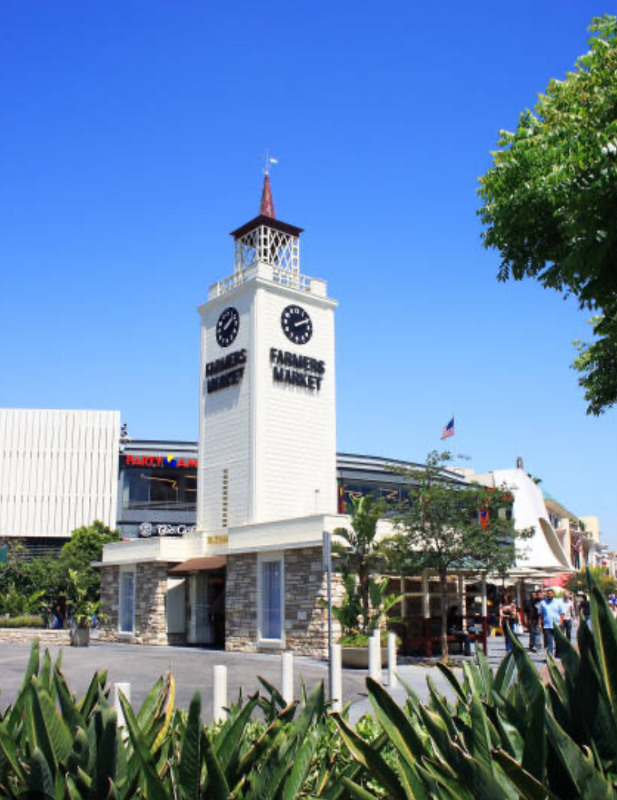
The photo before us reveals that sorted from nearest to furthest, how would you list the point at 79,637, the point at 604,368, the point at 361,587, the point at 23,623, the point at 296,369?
the point at 604,368, the point at 361,587, the point at 79,637, the point at 296,369, the point at 23,623

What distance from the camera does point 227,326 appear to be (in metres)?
28.8

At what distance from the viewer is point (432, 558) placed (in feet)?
62.4

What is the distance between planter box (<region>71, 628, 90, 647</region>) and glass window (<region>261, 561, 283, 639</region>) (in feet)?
21.9

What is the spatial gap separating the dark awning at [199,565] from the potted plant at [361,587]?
6.05m

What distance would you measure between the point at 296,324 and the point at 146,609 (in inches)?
433

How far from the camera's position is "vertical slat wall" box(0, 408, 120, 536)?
52.8 meters

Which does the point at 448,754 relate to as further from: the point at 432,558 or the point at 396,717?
the point at 432,558

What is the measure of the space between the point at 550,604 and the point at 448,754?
50.5ft

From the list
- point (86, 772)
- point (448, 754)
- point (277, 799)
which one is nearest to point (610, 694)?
point (448, 754)

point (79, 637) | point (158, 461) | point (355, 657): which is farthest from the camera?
point (158, 461)

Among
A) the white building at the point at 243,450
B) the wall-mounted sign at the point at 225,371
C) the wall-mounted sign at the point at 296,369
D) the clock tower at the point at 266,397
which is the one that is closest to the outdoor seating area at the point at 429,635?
the white building at the point at 243,450

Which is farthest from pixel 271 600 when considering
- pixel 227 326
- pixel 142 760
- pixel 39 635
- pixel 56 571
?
pixel 56 571

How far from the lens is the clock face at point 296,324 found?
2809cm

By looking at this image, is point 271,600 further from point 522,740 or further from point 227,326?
point 522,740
